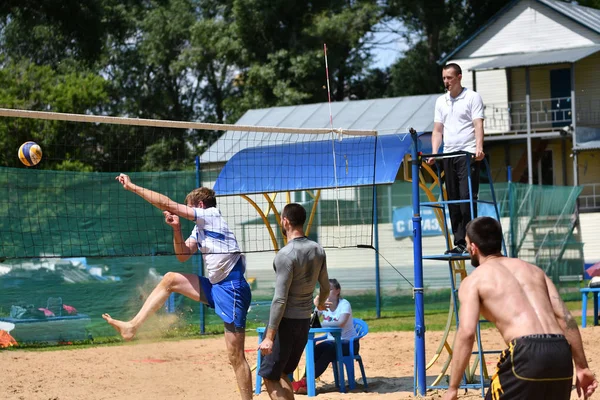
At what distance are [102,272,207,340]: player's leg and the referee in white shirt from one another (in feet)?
7.82

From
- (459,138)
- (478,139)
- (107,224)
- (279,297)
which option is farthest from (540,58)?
(279,297)

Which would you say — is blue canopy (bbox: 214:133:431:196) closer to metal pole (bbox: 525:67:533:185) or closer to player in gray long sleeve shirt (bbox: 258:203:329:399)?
player in gray long sleeve shirt (bbox: 258:203:329:399)

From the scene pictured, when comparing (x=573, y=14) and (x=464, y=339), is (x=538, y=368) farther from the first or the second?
(x=573, y=14)

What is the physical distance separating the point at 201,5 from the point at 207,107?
14.7ft

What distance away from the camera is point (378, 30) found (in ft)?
126

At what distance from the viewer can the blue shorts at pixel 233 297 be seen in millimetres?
7273

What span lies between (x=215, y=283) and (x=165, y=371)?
10.3ft

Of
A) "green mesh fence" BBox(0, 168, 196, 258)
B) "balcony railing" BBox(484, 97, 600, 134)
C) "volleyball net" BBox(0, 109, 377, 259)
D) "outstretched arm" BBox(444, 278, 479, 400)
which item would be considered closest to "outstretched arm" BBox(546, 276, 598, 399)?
"outstretched arm" BBox(444, 278, 479, 400)

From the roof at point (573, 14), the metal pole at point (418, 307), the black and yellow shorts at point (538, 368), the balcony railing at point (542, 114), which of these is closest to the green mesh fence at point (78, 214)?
the metal pole at point (418, 307)

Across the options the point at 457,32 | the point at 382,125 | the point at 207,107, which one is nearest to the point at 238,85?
the point at 207,107

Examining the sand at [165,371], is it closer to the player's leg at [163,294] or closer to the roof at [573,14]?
the player's leg at [163,294]

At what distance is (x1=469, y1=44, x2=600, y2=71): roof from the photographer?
28.3 meters

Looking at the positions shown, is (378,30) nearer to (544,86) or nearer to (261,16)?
(261,16)

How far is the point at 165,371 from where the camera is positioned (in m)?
10.2
